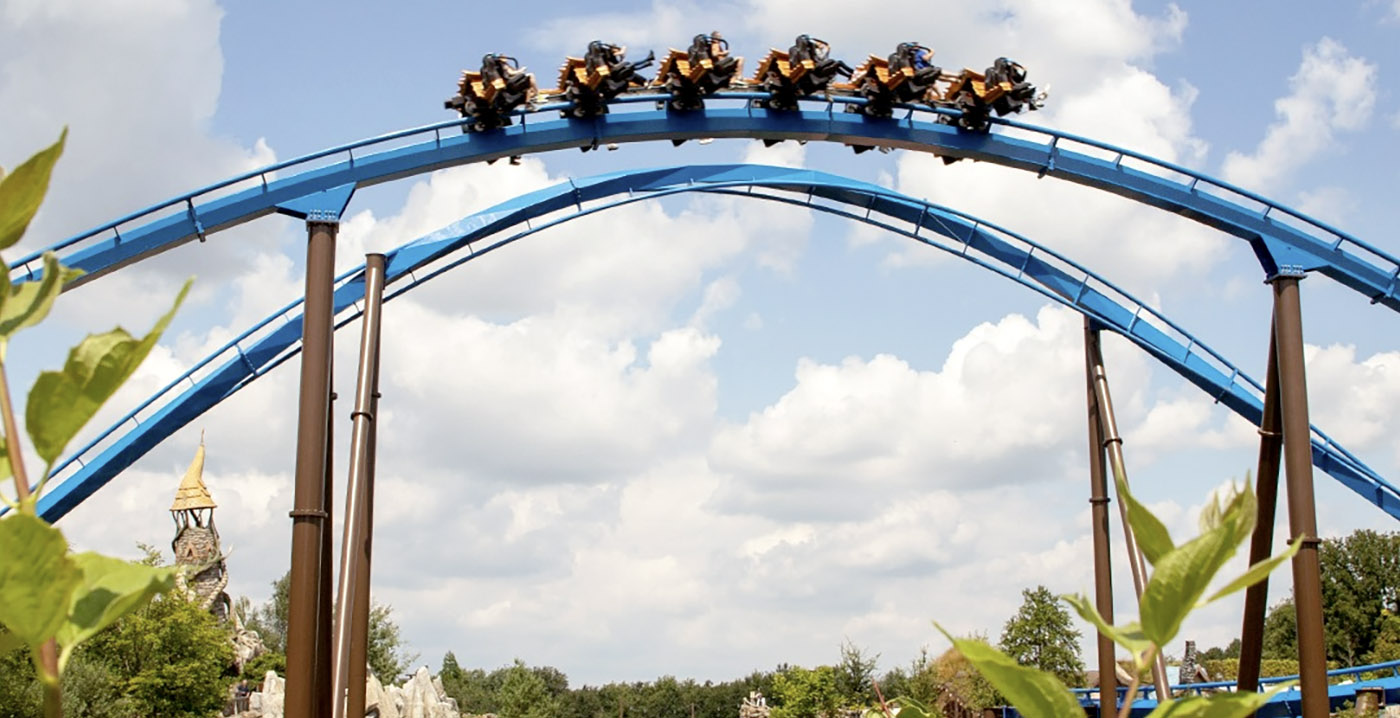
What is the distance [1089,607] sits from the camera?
710 mm

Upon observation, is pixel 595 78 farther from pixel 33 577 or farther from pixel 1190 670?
pixel 1190 670

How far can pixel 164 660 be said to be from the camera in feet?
94.5

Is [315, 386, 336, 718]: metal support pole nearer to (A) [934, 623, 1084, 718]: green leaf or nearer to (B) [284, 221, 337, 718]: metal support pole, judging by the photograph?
(B) [284, 221, 337, 718]: metal support pole

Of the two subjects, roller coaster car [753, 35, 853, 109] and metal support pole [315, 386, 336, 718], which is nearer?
metal support pole [315, 386, 336, 718]

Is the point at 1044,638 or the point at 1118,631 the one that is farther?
the point at 1044,638

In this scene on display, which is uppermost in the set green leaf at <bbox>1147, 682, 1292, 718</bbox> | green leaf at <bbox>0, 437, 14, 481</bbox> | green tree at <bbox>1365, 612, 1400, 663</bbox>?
green tree at <bbox>1365, 612, 1400, 663</bbox>

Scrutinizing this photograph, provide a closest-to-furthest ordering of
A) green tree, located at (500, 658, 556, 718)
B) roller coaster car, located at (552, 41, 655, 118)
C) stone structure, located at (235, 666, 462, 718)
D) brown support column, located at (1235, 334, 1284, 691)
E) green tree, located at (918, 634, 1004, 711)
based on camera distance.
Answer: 1. brown support column, located at (1235, 334, 1284, 691)
2. roller coaster car, located at (552, 41, 655, 118)
3. green tree, located at (918, 634, 1004, 711)
4. stone structure, located at (235, 666, 462, 718)
5. green tree, located at (500, 658, 556, 718)

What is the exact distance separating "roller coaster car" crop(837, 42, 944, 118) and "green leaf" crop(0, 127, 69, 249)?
11511 millimetres

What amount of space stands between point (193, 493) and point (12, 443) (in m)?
44.3

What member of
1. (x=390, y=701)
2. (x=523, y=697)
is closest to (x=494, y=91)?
(x=390, y=701)

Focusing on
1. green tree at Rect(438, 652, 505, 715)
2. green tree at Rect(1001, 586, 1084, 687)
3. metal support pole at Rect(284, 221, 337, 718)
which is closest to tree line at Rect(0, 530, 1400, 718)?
green tree at Rect(1001, 586, 1084, 687)

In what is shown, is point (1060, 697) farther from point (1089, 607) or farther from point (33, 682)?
point (33, 682)

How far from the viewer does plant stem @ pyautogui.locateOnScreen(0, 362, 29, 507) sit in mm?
729

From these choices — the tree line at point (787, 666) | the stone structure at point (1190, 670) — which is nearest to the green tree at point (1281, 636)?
the tree line at point (787, 666)
